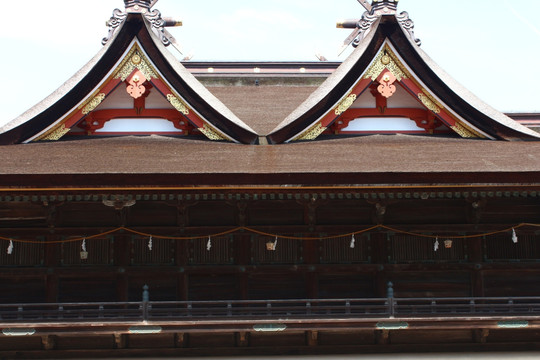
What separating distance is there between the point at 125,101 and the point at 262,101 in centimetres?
470

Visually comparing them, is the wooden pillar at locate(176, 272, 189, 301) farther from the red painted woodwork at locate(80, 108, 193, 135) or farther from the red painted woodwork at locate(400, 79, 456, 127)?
the red painted woodwork at locate(400, 79, 456, 127)

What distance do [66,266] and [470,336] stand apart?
8015 mm

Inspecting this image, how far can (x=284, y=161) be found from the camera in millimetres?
11547

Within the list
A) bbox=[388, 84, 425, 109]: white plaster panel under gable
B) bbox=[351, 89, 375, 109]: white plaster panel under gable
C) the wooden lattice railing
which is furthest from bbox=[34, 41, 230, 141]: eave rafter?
bbox=[388, 84, 425, 109]: white plaster panel under gable

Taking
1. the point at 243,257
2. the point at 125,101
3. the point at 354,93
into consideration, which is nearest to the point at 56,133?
the point at 125,101

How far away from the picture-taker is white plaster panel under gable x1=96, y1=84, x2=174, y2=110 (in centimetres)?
1360

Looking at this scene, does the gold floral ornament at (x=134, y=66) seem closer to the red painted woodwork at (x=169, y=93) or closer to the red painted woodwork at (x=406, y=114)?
the red painted woodwork at (x=169, y=93)

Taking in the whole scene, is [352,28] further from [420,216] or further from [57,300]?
[57,300]

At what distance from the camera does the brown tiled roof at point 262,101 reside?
592 inches

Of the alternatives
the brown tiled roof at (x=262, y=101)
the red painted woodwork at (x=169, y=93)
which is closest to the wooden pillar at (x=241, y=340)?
the red painted woodwork at (x=169, y=93)

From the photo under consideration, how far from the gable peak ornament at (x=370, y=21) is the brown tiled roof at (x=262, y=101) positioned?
2.01 meters

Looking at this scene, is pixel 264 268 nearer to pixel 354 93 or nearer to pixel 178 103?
pixel 178 103

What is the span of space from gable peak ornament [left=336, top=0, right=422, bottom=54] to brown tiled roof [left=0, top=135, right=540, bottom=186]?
3.17 m

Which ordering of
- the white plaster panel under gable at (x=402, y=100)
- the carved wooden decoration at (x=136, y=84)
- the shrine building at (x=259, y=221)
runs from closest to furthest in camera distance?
the shrine building at (x=259, y=221) < the carved wooden decoration at (x=136, y=84) < the white plaster panel under gable at (x=402, y=100)
